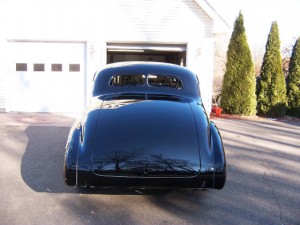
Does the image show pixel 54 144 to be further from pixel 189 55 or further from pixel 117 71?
pixel 189 55

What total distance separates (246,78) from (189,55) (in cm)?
252

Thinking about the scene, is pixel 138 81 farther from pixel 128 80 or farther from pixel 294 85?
pixel 294 85

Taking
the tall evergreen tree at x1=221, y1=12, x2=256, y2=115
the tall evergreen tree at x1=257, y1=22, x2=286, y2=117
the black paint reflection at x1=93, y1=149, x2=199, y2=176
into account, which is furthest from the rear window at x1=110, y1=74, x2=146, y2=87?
the tall evergreen tree at x1=257, y1=22, x2=286, y2=117

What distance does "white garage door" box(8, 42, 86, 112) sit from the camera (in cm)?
1156

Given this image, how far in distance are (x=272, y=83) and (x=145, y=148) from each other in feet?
35.0

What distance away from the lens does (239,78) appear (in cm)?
1255

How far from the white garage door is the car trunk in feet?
26.2

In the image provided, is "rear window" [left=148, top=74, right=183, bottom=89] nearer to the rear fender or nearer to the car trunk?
the car trunk

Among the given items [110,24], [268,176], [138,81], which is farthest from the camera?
[110,24]

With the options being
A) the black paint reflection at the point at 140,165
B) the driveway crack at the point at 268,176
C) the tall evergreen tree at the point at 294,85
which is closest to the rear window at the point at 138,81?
the black paint reflection at the point at 140,165

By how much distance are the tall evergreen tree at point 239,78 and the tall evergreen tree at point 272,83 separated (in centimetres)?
65

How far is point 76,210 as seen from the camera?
12.9 feet

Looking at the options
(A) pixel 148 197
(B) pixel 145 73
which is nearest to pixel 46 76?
(B) pixel 145 73

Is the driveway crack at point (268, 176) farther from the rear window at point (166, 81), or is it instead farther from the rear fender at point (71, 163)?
the rear fender at point (71, 163)
